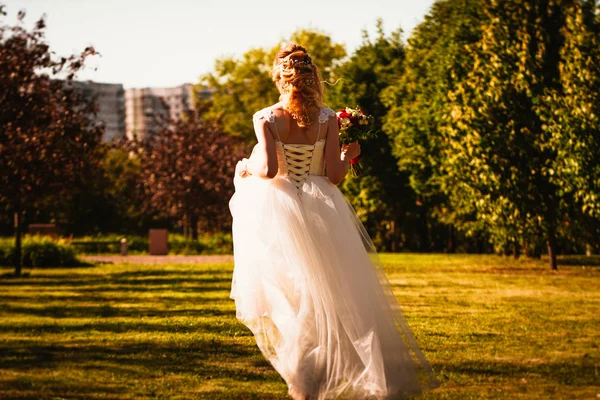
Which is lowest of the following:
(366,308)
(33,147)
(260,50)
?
(366,308)

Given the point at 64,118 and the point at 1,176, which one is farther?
the point at 64,118

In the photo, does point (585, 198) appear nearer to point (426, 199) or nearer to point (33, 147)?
point (33, 147)

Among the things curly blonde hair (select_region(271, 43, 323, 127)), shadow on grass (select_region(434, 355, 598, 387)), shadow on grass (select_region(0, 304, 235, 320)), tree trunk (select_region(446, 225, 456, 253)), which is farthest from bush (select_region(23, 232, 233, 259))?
curly blonde hair (select_region(271, 43, 323, 127))

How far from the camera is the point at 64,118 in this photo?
76.9ft

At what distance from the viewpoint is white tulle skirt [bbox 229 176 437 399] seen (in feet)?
23.4

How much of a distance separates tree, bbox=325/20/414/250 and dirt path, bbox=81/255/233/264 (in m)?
9.72

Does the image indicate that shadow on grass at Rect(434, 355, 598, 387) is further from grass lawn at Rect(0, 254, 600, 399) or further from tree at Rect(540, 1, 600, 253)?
tree at Rect(540, 1, 600, 253)

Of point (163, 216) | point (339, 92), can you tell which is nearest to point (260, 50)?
point (163, 216)

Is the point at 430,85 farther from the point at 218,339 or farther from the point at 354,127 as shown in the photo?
the point at 354,127

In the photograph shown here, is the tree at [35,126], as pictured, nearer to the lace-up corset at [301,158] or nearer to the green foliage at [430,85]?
the green foliage at [430,85]

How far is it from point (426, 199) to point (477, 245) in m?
4.94

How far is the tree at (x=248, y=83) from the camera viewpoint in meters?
66.4

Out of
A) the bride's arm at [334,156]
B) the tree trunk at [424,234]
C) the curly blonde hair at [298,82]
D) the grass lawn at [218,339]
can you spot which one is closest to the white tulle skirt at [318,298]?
the bride's arm at [334,156]

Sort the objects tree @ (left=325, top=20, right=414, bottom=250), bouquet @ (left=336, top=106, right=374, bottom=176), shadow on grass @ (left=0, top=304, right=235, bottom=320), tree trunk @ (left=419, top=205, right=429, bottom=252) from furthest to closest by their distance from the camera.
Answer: tree trunk @ (left=419, top=205, right=429, bottom=252) < tree @ (left=325, top=20, right=414, bottom=250) < shadow on grass @ (left=0, top=304, right=235, bottom=320) < bouquet @ (left=336, top=106, right=374, bottom=176)
